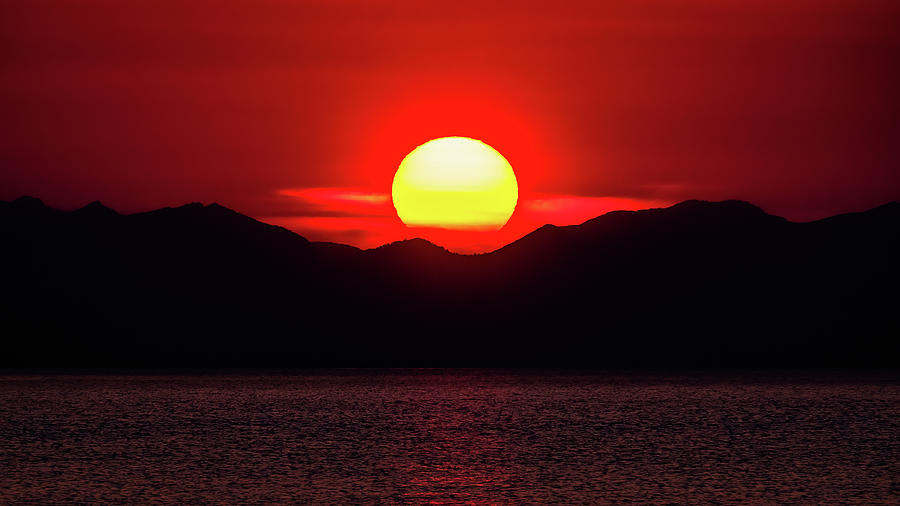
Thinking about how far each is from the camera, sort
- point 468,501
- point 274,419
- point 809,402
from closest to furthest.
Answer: point 468,501 < point 274,419 < point 809,402

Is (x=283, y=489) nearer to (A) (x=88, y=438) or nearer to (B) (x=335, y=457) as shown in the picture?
(B) (x=335, y=457)

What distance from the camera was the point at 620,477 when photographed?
91.8 ft

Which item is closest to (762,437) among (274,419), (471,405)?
(274,419)

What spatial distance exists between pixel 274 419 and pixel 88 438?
14657 millimetres

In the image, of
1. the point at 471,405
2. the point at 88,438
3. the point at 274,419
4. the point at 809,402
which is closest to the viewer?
the point at 88,438

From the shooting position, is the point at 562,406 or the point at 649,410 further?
the point at 562,406

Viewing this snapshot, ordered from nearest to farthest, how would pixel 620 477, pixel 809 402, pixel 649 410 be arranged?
1. pixel 620 477
2. pixel 649 410
3. pixel 809 402

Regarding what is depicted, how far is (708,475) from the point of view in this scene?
2817 cm

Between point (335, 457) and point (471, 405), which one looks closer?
point (335, 457)

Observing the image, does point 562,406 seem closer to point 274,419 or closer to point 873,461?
point 274,419

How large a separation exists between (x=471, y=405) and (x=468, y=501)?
46.1m

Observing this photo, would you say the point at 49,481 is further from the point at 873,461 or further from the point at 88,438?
the point at 873,461

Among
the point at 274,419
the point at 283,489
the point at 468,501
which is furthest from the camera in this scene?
the point at 274,419

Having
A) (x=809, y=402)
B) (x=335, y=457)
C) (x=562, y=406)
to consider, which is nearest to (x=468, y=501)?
(x=335, y=457)
